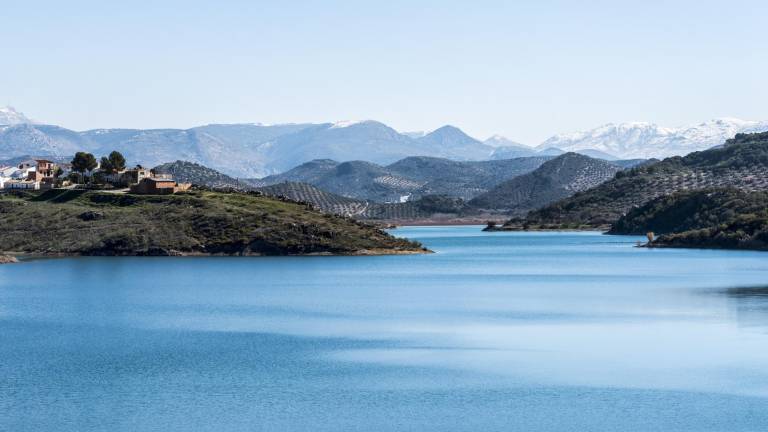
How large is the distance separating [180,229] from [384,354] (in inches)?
4269

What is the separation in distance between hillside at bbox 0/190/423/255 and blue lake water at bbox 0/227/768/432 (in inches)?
1553

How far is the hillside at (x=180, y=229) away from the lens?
170 m

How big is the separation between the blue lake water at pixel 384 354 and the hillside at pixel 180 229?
39.4m

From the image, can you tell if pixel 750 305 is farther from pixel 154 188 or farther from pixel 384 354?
pixel 154 188

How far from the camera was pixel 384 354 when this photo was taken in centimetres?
6812

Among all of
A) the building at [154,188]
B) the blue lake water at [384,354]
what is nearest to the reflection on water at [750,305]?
the blue lake water at [384,354]

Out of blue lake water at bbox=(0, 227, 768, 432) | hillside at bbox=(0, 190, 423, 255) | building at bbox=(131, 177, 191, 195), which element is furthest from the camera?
building at bbox=(131, 177, 191, 195)

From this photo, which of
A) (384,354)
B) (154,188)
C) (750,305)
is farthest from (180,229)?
(384,354)

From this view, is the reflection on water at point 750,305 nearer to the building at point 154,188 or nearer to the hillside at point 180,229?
the hillside at point 180,229

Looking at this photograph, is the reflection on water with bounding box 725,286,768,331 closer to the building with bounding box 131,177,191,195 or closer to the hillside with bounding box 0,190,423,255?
the hillside with bounding box 0,190,423,255

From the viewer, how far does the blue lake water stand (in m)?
50.4

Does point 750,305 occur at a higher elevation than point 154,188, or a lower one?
lower

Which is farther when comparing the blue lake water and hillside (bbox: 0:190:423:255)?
hillside (bbox: 0:190:423:255)

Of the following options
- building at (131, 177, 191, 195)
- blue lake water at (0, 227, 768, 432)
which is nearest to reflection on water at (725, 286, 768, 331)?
blue lake water at (0, 227, 768, 432)
